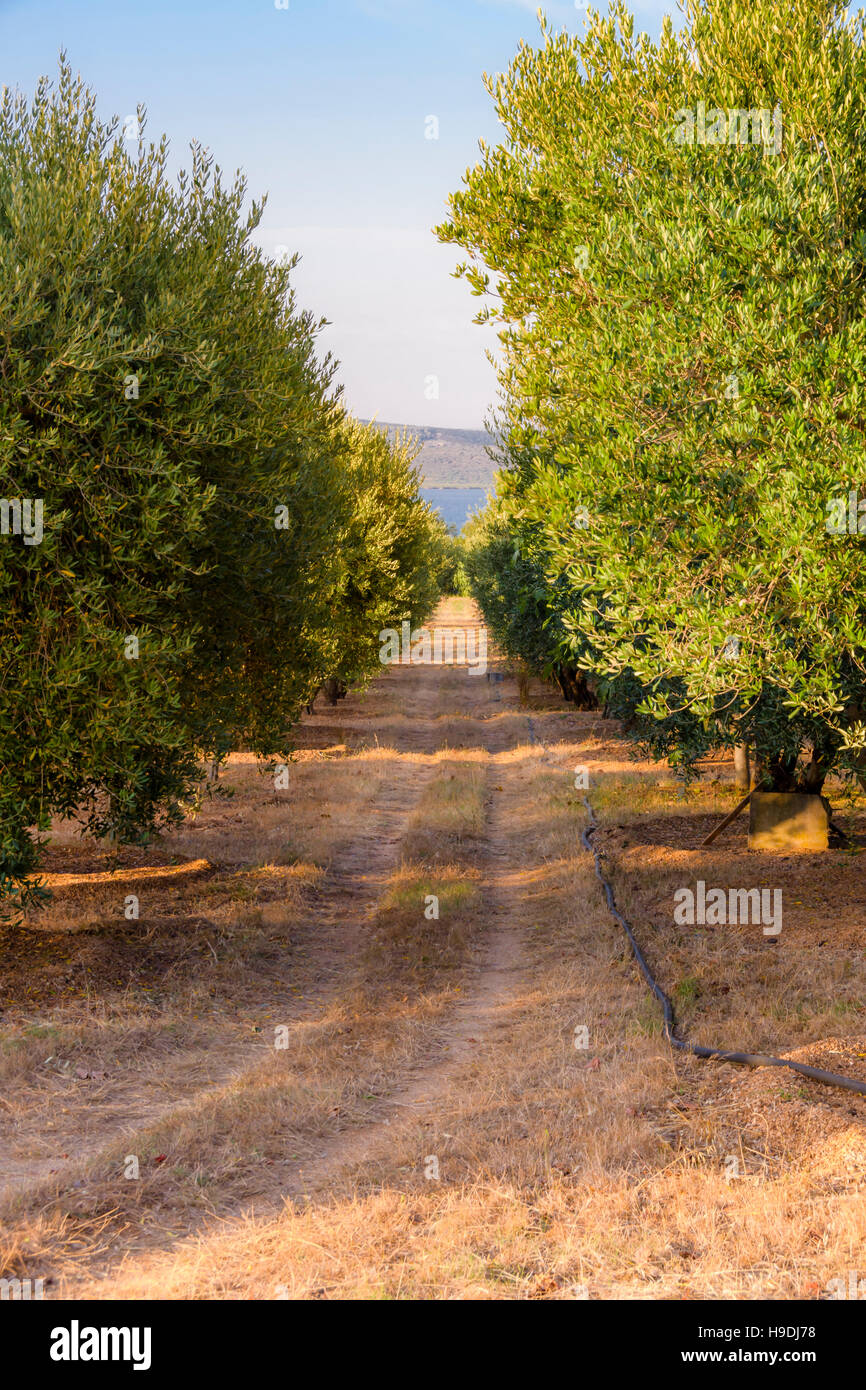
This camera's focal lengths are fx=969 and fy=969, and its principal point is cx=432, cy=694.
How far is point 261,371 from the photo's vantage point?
11711 mm

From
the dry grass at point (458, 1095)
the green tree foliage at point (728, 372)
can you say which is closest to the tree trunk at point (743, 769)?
the dry grass at point (458, 1095)

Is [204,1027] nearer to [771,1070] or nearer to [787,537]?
[771,1070]

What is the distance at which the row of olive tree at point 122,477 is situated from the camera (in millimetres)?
9977

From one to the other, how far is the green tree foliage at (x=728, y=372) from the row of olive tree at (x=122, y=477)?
3765 millimetres

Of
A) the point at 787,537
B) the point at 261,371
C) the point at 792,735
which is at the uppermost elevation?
the point at 261,371

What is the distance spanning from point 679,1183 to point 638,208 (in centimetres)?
926

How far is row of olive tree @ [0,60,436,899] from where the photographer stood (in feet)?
32.7

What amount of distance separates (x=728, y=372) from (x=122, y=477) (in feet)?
20.5

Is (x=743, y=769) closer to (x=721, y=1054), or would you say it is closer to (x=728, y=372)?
(x=721, y=1054)

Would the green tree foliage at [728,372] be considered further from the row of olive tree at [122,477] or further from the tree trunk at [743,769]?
the tree trunk at [743,769]

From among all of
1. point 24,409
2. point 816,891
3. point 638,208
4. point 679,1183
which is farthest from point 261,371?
point 816,891

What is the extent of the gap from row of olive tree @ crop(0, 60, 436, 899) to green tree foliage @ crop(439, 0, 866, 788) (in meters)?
3.76

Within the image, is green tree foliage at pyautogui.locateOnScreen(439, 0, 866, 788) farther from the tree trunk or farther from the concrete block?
the tree trunk

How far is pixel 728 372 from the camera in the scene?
346 inches
